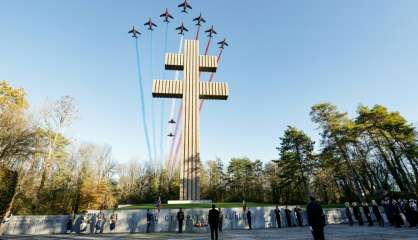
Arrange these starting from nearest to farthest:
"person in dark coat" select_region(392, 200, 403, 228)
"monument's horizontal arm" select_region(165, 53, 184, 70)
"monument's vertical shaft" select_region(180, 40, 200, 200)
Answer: "person in dark coat" select_region(392, 200, 403, 228), "monument's vertical shaft" select_region(180, 40, 200, 200), "monument's horizontal arm" select_region(165, 53, 184, 70)

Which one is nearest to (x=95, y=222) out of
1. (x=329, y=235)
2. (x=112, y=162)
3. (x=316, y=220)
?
(x=329, y=235)

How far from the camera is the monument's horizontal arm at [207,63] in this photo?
1201 inches

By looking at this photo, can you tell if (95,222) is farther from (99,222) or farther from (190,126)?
(190,126)

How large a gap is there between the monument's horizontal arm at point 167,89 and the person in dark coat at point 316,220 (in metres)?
21.8

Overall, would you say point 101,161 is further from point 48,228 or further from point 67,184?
point 48,228

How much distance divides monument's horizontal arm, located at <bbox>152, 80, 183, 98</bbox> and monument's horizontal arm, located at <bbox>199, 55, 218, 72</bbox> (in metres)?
3.75

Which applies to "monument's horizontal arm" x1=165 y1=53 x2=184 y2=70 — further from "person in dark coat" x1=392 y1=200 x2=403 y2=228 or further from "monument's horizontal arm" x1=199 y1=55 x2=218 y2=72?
"person in dark coat" x1=392 y1=200 x2=403 y2=228

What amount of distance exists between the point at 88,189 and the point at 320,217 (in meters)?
30.2

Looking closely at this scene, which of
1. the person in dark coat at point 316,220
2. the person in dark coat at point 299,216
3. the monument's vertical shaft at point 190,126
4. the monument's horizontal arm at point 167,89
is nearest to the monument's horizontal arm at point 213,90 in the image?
the monument's vertical shaft at point 190,126

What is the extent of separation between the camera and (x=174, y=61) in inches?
1179

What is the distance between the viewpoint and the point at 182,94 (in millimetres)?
28438

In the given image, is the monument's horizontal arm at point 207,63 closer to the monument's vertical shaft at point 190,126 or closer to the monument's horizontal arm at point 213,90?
the monument's vertical shaft at point 190,126

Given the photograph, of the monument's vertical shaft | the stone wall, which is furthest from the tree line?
the monument's vertical shaft

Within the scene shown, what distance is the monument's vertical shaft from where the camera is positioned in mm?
26141
